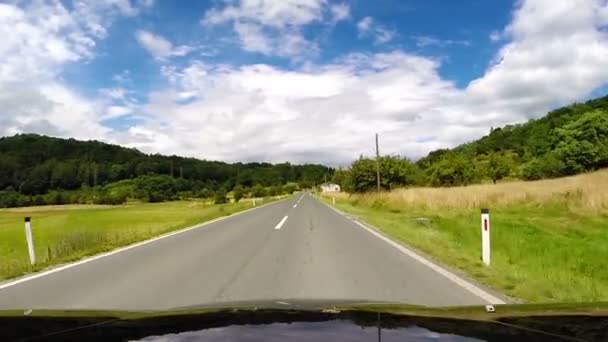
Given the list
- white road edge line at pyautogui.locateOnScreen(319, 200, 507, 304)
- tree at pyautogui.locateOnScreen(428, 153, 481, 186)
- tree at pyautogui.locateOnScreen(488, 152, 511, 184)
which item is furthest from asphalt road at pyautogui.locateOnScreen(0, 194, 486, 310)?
tree at pyautogui.locateOnScreen(488, 152, 511, 184)

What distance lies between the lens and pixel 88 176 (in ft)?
485

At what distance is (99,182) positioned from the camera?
150750 millimetres

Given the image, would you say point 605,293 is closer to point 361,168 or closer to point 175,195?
point 361,168

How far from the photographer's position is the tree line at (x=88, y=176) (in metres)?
126

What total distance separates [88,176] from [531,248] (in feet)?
482

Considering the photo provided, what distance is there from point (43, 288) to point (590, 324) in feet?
26.4

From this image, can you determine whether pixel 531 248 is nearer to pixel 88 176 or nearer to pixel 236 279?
pixel 236 279

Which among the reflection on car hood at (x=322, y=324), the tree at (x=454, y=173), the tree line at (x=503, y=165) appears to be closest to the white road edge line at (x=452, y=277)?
the reflection on car hood at (x=322, y=324)

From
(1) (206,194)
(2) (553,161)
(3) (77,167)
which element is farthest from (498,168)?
(3) (77,167)

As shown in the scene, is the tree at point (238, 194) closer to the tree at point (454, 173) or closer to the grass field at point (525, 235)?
the tree at point (454, 173)

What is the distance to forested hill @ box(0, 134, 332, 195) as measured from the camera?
135 meters

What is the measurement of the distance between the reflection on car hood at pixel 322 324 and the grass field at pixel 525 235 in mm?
4301

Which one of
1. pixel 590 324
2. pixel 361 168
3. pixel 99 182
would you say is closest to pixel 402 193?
pixel 361 168

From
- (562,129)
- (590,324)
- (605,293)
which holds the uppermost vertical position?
(562,129)
